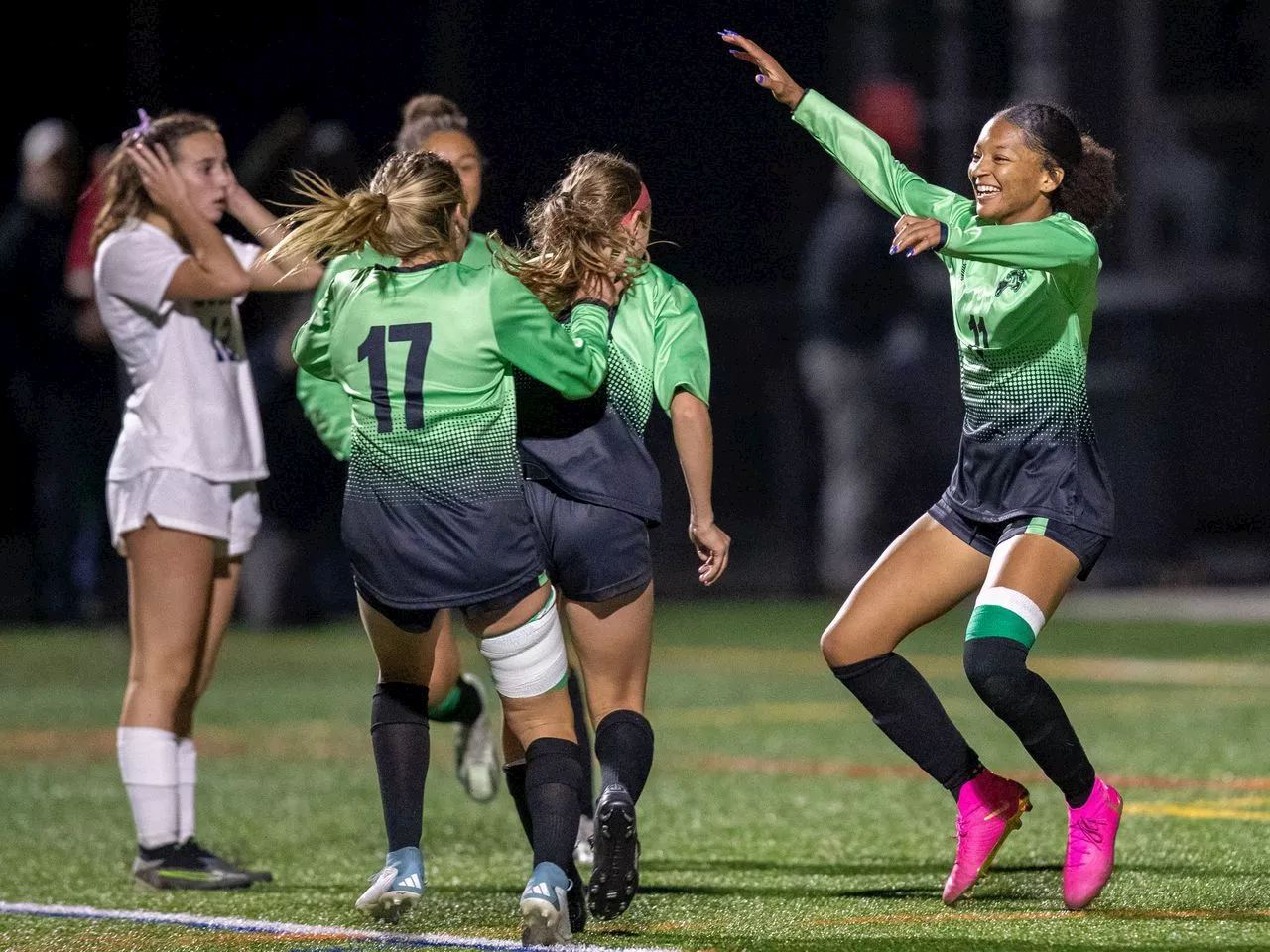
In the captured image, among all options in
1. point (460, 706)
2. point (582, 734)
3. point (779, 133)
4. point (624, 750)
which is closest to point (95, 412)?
point (779, 133)

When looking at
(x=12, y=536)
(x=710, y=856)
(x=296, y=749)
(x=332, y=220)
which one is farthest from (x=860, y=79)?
(x=332, y=220)

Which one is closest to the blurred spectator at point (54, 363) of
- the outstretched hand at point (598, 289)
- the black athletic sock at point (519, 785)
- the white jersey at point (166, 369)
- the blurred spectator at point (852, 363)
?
the blurred spectator at point (852, 363)

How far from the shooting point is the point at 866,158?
5.63 meters

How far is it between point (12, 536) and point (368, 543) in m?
13.6

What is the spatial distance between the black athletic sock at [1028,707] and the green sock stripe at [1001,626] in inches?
0.4

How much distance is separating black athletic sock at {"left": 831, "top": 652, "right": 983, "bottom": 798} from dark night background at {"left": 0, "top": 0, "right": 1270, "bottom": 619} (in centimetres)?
1104

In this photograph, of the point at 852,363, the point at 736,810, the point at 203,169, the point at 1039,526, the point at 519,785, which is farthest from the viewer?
the point at 852,363

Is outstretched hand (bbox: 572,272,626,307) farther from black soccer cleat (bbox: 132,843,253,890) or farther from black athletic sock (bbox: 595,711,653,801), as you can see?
black soccer cleat (bbox: 132,843,253,890)

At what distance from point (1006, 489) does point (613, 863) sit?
4.35 ft

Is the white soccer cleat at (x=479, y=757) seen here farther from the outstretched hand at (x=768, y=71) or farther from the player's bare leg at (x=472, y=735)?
the outstretched hand at (x=768, y=71)

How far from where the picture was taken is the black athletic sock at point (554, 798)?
499 cm

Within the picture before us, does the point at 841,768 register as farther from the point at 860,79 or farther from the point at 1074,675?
the point at 860,79

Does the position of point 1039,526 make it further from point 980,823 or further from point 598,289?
point 598,289

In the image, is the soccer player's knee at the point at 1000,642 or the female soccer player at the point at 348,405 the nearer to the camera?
the soccer player's knee at the point at 1000,642
